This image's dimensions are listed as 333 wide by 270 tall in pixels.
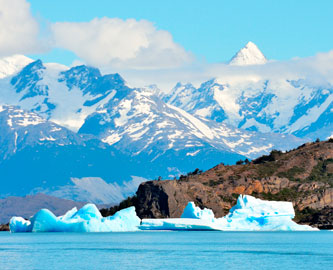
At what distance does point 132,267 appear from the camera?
142 metres

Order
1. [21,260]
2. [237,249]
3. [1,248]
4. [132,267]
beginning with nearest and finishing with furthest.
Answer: [132,267], [21,260], [237,249], [1,248]

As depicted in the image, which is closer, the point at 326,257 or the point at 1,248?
the point at 326,257

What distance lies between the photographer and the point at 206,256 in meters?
163

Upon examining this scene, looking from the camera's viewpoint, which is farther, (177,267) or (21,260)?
(21,260)

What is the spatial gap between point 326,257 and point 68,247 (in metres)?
59.5

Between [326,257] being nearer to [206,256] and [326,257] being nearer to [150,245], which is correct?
[206,256]

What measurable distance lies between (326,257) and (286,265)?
56.1 ft

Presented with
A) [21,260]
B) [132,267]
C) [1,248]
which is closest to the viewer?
[132,267]

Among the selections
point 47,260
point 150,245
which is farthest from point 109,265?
point 150,245

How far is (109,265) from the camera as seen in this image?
145625 millimetres

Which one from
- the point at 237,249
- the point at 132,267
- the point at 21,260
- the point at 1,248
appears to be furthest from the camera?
the point at 1,248

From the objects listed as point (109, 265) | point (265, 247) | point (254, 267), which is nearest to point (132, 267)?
point (109, 265)

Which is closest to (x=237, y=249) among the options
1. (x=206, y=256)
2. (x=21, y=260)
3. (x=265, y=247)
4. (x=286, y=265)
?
(x=265, y=247)

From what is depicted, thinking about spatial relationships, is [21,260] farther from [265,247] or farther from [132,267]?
[265,247]
